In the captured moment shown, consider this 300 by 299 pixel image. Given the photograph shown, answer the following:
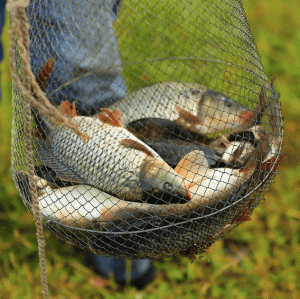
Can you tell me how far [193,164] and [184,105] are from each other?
0.46 m

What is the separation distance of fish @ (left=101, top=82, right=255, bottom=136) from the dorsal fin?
27cm

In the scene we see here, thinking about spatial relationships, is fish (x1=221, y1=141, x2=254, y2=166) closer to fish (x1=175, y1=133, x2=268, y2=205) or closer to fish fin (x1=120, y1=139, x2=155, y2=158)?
fish (x1=175, y1=133, x2=268, y2=205)

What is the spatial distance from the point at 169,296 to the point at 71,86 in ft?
3.62

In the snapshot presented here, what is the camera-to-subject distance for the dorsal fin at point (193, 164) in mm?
1263

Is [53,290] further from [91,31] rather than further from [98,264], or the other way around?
[91,31]

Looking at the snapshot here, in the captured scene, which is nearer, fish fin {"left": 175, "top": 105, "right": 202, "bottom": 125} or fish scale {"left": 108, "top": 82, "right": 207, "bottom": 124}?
fish fin {"left": 175, "top": 105, "right": 202, "bottom": 125}

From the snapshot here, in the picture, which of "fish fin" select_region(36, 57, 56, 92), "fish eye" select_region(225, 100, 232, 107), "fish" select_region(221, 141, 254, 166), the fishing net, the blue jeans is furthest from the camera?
the blue jeans

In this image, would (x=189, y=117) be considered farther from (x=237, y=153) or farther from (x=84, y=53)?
(x=84, y=53)

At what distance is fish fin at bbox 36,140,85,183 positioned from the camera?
1.27 metres

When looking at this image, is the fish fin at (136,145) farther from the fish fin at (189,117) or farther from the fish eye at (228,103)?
the fish eye at (228,103)

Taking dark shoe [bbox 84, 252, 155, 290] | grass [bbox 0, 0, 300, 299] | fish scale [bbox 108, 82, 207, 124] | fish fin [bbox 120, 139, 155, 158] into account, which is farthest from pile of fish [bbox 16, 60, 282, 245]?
dark shoe [bbox 84, 252, 155, 290]

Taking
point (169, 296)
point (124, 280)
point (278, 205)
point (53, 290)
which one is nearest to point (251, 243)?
point (278, 205)

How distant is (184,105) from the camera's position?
66.2 inches

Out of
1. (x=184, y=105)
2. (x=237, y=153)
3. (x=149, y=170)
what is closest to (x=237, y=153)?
(x=237, y=153)
